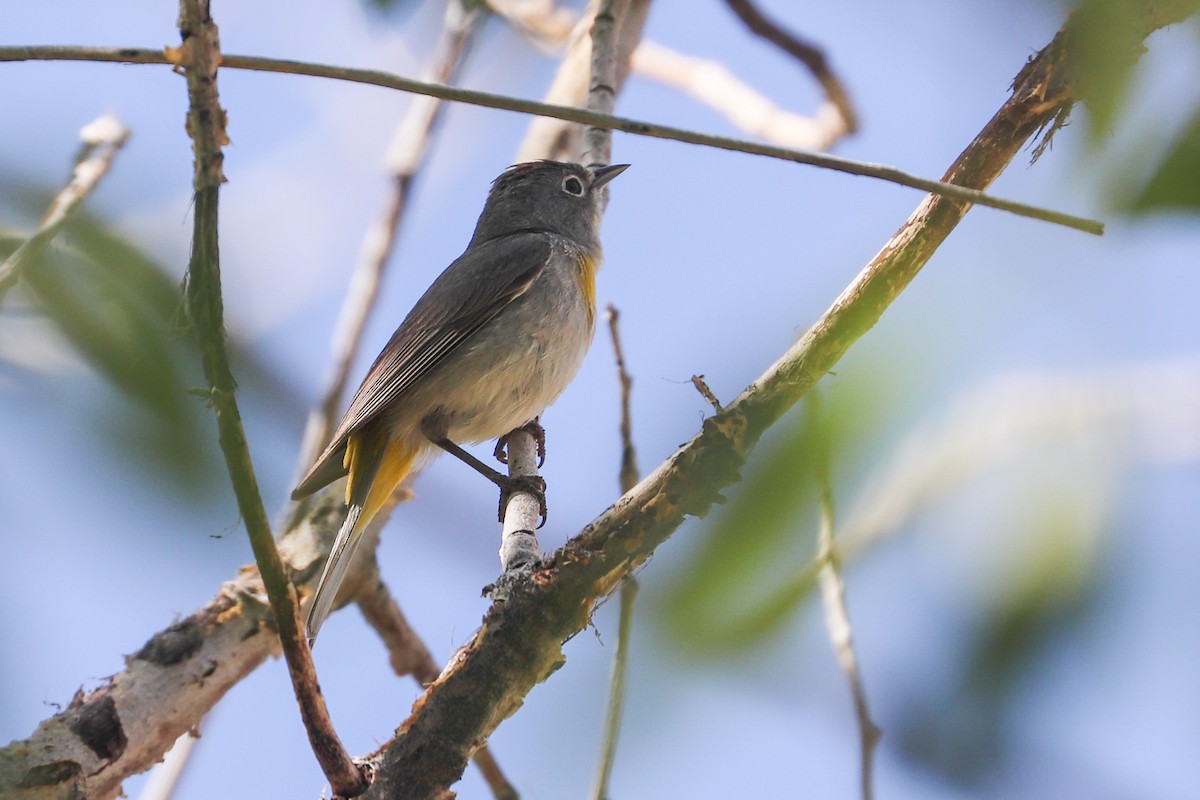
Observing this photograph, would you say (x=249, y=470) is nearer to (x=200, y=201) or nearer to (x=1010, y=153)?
(x=200, y=201)

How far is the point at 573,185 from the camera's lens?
601 cm

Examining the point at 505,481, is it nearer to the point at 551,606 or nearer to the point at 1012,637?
the point at 551,606

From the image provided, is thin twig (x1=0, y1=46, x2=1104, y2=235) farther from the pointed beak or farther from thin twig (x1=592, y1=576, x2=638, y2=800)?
the pointed beak

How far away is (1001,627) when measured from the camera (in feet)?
4.61

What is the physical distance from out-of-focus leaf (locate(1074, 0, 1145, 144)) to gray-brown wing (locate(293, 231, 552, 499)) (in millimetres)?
3703

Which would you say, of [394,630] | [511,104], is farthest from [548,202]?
[511,104]

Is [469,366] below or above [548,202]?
below

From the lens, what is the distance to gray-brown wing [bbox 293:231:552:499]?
4.74 metres

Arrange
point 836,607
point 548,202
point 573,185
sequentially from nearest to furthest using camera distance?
point 836,607 < point 573,185 < point 548,202

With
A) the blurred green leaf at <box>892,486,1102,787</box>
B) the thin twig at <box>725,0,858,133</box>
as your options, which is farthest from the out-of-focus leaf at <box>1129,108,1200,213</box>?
the thin twig at <box>725,0,858,133</box>

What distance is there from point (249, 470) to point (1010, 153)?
1.83m

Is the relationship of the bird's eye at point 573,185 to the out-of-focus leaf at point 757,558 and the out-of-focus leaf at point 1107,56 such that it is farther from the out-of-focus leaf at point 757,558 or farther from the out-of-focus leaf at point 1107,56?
the out-of-focus leaf at point 1107,56

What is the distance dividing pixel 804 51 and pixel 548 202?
5.66 feet

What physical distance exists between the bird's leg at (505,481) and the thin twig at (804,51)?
2878 mm
